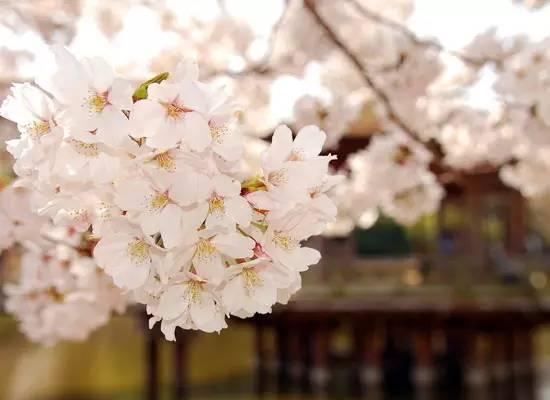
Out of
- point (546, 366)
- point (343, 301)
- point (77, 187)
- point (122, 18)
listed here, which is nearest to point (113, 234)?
point (77, 187)

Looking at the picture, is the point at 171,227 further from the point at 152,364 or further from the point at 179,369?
the point at 179,369

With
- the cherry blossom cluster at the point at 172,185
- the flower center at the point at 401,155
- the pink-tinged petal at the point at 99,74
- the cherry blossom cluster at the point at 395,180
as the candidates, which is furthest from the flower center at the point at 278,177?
the flower center at the point at 401,155

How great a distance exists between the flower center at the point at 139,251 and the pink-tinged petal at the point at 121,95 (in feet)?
0.49

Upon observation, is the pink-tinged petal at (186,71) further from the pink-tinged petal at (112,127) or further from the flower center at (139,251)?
the flower center at (139,251)

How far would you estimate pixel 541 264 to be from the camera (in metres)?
11.2

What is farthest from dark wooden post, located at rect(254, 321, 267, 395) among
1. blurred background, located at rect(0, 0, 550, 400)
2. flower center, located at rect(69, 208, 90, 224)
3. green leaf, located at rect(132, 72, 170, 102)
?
green leaf, located at rect(132, 72, 170, 102)

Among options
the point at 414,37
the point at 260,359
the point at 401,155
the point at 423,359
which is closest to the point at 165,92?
the point at 414,37

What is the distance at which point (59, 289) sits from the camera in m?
1.94

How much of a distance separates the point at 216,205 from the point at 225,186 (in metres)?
0.02

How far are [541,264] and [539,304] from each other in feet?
3.59

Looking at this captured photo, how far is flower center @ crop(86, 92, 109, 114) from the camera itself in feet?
A: 2.73

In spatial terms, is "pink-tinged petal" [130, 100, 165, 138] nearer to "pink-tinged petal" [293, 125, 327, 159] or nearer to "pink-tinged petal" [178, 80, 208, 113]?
"pink-tinged petal" [178, 80, 208, 113]

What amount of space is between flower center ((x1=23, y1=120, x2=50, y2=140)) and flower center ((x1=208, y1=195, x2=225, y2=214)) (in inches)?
8.5

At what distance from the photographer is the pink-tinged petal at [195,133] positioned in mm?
816
